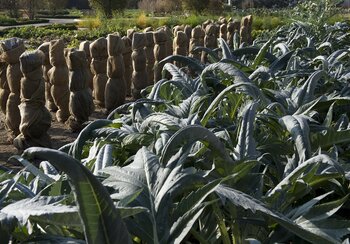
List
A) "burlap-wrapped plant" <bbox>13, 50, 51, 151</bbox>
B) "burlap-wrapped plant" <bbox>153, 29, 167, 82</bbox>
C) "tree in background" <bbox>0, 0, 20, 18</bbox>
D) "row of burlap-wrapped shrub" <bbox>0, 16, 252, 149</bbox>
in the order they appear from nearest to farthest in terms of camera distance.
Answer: "burlap-wrapped plant" <bbox>13, 50, 51, 151</bbox> → "row of burlap-wrapped shrub" <bbox>0, 16, 252, 149</bbox> → "burlap-wrapped plant" <bbox>153, 29, 167, 82</bbox> → "tree in background" <bbox>0, 0, 20, 18</bbox>

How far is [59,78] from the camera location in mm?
7125

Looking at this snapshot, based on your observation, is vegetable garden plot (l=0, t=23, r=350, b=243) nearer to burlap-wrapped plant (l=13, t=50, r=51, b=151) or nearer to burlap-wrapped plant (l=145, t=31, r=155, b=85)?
burlap-wrapped plant (l=13, t=50, r=51, b=151)

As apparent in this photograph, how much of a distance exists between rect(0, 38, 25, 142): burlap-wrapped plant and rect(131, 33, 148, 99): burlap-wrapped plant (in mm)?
2622

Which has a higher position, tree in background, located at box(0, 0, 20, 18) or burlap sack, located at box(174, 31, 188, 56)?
burlap sack, located at box(174, 31, 188, 56)

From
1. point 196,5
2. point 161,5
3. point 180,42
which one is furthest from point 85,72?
point 161,5

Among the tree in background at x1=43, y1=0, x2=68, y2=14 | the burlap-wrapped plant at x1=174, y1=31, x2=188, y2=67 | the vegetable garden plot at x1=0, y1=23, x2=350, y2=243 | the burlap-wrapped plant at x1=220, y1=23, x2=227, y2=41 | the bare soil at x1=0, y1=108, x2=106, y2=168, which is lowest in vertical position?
the tree in background at x1=43, y1=0, x2=68, y2=14

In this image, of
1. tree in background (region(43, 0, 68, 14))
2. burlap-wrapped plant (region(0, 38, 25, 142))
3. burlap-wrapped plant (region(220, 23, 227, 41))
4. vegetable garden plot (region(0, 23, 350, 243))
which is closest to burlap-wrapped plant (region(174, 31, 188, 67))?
burlap-wrapped plant (region(220, 23, 227, 41))

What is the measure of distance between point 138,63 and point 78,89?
6.82ft

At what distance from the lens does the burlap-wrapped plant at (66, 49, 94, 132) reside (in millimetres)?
6598

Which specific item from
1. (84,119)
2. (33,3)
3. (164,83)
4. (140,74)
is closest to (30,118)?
(84,119)

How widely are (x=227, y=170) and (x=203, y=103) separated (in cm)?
80

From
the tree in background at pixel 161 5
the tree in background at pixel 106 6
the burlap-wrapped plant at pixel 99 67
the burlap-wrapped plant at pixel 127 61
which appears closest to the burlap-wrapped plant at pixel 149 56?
the burlap-wrapped plant at pixel 127 61

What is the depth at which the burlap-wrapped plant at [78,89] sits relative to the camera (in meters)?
6.60

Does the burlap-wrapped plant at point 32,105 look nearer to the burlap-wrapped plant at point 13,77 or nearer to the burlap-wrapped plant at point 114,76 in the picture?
the burlap-wrapped plant at point 13,77
